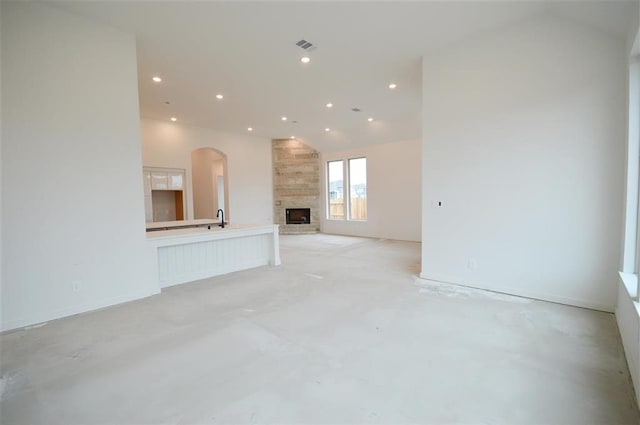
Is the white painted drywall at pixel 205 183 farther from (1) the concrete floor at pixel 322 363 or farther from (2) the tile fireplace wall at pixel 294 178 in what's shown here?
(1) the concrete floor at pixel 322 363

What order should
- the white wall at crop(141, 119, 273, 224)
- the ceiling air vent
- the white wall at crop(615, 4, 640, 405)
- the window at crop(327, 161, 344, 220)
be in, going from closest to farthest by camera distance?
the white wall at crop(615, 4, 640, 405), the ceiling air vent, the white wall at crop(141, 119, 273, 224), the window at crop(327, 161, 344, 220)

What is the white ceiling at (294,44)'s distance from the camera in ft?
10.4

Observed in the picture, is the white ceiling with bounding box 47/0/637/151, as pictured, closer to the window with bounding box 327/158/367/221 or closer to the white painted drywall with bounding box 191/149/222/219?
the window with bounding box 327/158/367/221

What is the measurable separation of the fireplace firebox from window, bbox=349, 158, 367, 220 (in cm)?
165

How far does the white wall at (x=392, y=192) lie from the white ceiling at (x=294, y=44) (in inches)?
61.8

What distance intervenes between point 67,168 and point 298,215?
7.64 m

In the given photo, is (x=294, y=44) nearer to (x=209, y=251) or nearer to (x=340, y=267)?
(x=209, y=251)

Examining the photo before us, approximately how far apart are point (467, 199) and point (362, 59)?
254 cm

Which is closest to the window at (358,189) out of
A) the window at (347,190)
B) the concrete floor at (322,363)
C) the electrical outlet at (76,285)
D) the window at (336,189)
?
the window at (347,190)

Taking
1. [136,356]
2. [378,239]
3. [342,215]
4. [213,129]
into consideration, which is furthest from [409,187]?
[136,356]

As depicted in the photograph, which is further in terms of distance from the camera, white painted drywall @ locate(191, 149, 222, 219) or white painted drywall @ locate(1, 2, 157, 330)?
white painted drywall @ locate(191, 149, 222, 219)

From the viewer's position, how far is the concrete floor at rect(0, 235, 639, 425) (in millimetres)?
1729

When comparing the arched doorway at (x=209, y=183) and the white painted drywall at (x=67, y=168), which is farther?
the arched doorway at (x=209, y=183)

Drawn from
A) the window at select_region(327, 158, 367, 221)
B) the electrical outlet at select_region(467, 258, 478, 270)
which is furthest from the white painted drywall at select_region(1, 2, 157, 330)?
the window at select_region(327, 158, 367, 221)
